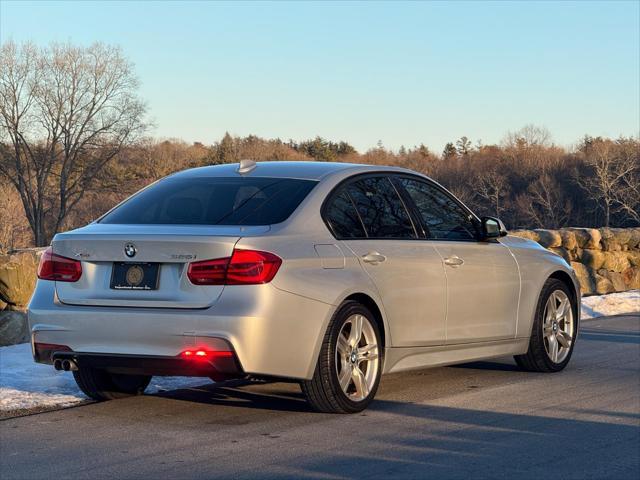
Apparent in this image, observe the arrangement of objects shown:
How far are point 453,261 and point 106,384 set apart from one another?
257 centimetres

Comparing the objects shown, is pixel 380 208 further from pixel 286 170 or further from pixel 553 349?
pixel 553 349

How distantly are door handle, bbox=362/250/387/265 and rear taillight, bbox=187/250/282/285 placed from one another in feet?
3.22

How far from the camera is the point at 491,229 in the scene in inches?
339

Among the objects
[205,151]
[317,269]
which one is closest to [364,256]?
[317,269]

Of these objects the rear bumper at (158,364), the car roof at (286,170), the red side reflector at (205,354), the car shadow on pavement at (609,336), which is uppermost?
the car roof at (286,170)

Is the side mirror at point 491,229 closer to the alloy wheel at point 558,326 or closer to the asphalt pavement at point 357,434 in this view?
the alloy wheel at point 558,326

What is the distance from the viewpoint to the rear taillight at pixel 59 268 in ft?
22.5

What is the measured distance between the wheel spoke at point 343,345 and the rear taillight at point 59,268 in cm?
164

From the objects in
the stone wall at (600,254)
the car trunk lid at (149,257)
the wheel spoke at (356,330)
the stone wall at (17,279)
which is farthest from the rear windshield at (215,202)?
the stone wall at (600,254)

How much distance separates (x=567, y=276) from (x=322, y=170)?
276 cm

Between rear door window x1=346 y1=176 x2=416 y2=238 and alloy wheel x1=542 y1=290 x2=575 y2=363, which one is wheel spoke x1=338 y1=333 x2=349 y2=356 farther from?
alloy wheel x1=542 y1=290 x2=575 y2=363

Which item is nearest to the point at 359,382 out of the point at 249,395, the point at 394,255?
the point at 394,255

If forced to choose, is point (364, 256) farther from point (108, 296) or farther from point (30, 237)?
point (30, 237)

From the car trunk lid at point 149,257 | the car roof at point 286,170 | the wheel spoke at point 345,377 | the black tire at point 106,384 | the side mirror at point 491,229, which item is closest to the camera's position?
the car trunk lid at point 149,257
